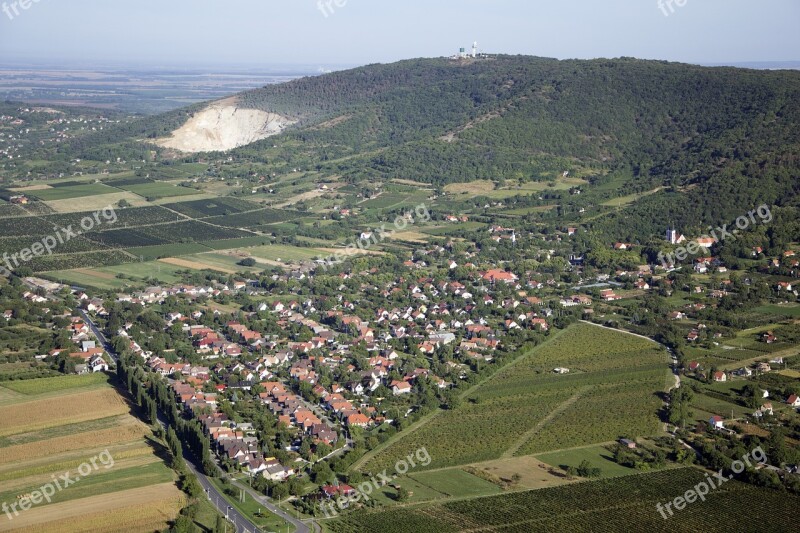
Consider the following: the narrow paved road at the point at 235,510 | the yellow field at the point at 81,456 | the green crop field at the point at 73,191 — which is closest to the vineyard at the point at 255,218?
the green crop field at the point at 73,191

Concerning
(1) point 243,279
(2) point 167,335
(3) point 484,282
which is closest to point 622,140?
(3) point 484,282

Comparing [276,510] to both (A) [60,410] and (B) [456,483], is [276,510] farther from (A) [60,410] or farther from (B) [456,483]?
(A) [60,410]

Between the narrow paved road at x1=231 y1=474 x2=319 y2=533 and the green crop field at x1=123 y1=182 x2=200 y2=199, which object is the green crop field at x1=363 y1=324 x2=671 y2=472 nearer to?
the narrow paved road at x1=231 y1=474 x2=319 y2=533

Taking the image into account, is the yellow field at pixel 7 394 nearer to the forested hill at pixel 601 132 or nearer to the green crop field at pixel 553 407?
the green crop field at pixel 553 407

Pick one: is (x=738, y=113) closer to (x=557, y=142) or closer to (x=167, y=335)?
(x=557, y=142)

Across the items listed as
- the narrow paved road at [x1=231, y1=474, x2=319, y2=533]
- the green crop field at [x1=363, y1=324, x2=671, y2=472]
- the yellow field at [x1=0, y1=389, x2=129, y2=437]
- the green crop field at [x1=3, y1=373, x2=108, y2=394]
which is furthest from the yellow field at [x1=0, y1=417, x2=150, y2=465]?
the green crop field at [x1=363, y1=324, x2=671, y2=472]

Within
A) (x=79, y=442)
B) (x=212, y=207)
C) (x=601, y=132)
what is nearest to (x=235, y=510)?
(x=79, y=442)
